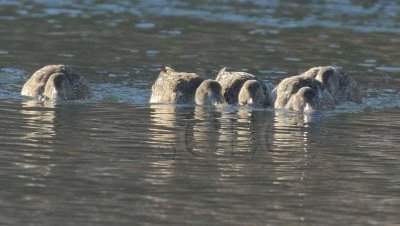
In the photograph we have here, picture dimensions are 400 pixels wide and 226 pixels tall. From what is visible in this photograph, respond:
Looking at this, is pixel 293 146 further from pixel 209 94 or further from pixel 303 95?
pixel 209 94

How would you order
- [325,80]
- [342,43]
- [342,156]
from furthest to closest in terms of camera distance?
[342,43]
[325,80]
[342,156]

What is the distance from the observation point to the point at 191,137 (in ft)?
45.3

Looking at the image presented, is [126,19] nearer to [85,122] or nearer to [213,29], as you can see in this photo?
[213,29]

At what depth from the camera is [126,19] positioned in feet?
90.7

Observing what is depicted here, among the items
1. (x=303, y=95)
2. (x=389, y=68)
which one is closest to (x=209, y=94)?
(x=303, y=95)

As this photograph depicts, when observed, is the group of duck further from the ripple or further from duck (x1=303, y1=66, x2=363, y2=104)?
the ripple

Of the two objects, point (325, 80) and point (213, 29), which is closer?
point (325, 80)

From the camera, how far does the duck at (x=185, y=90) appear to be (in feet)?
54.7

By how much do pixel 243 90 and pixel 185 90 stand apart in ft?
2.87

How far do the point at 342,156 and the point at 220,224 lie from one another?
3.41 m

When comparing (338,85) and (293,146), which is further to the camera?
(338,85)

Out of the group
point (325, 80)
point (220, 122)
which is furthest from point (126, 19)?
point (220, 122)

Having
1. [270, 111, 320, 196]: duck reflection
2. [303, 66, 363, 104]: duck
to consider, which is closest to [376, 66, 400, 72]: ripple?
[303, 66, 363, 104]: duck

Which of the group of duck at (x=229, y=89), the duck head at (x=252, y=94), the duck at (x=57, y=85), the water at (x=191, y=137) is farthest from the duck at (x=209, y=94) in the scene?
the duck at (x=57, y=85)
